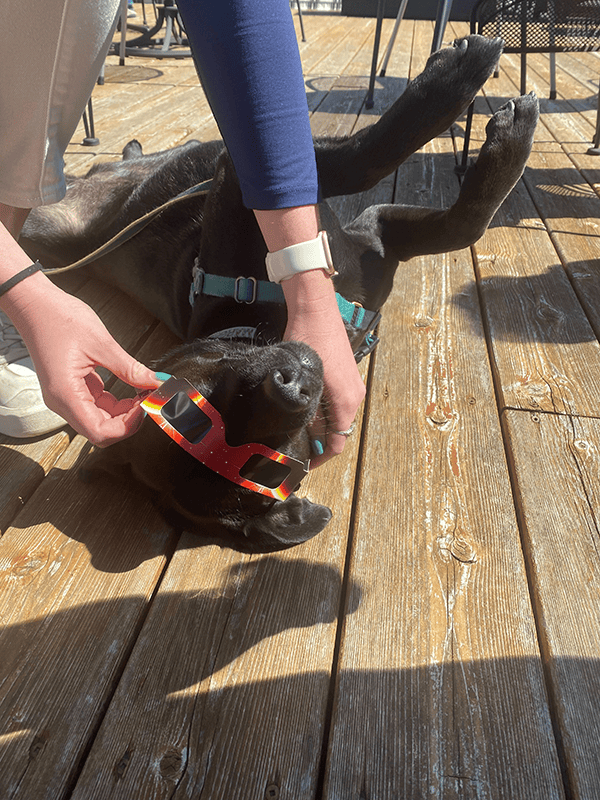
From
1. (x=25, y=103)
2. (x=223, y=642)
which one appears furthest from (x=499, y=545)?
(x=25, y=103)

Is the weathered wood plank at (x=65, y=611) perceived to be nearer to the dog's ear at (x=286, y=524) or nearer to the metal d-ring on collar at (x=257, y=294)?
the dog's ear at (x=286, y=524)

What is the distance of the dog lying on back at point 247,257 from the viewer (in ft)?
3.74

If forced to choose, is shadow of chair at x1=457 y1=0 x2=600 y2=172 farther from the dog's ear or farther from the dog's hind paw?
the dog's ear

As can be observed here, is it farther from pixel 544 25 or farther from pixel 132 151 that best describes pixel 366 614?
pixel 544 25

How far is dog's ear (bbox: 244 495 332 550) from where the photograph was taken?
1.19 metres

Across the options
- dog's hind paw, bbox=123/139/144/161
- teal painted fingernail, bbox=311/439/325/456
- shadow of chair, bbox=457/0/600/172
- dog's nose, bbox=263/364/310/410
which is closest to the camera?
dog's nose, bbox=263/364/310/410

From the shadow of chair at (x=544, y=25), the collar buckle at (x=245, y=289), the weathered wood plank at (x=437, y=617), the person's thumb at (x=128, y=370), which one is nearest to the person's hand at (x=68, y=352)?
the person's thumb at (x=128, y=370)

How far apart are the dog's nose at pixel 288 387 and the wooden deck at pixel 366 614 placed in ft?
1.29

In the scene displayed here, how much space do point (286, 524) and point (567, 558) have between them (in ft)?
1.87

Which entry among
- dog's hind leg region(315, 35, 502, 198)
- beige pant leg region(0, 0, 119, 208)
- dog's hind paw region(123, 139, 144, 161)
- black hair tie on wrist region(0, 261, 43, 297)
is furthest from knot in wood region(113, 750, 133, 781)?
dog's hind paw region(123, 139, 144, 161)

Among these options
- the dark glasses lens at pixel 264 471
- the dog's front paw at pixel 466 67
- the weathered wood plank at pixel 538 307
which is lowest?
the weathered wood plank at pixel 538 307

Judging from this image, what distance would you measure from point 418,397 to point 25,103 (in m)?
1.18

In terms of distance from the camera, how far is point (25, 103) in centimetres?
128

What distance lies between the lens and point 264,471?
43.8 inches
